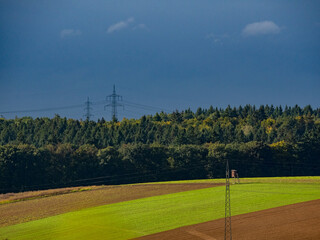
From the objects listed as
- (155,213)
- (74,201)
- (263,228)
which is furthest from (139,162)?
(263,228)

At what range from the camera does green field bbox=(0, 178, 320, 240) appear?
175 feet

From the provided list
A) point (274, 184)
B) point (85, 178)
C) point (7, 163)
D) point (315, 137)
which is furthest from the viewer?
point (315, 137)

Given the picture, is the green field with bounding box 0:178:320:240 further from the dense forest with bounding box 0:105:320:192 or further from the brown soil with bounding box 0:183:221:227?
the dense forest with bounding box 0:105:320:192

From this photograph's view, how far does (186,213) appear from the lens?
6119 cm

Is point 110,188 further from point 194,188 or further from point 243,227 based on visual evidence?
point 243,227

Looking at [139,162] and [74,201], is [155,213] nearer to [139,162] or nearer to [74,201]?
[74,201]

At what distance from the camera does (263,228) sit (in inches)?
2000

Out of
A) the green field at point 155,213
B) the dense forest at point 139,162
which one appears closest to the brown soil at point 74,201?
the green field at point 155,213

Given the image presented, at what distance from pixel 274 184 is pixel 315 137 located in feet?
246

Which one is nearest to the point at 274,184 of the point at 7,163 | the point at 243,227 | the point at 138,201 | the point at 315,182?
the point at 315,182

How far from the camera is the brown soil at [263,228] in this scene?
47.8 metres

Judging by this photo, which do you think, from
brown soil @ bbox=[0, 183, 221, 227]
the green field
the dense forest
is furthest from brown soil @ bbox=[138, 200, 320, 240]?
the dense forest

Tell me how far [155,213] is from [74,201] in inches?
771

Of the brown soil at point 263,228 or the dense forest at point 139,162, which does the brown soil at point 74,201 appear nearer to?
the brown soil at point 263,228
